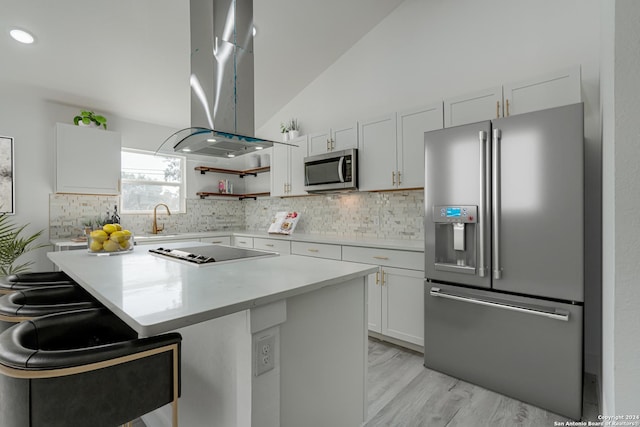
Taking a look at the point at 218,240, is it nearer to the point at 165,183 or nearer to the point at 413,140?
the point at 165,183

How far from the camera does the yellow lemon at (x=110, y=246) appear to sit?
2.19m

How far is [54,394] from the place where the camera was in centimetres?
89

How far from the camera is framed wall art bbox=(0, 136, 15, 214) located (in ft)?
10.5

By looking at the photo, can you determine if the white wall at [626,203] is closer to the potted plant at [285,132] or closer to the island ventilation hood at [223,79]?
the island ventilation hood at [223,79]

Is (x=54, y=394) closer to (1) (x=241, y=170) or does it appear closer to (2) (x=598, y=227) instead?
(2) (x=598, y=227)

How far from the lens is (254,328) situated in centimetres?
107

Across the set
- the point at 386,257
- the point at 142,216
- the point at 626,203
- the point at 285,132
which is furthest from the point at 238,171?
the point at 626,203

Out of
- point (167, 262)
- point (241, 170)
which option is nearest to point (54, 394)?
point (167, 262)

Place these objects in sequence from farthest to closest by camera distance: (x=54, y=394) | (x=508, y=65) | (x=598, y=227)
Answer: (x=508, y=65) → (x=598, y=227) → (x=54, y=394)

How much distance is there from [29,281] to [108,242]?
0.46 metres

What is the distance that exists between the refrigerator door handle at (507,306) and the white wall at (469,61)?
0.66m

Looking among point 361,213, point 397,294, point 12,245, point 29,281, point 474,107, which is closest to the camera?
point 29,281

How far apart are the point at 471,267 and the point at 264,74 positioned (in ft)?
10.7

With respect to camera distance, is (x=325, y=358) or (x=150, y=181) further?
(x=150, y=181)
